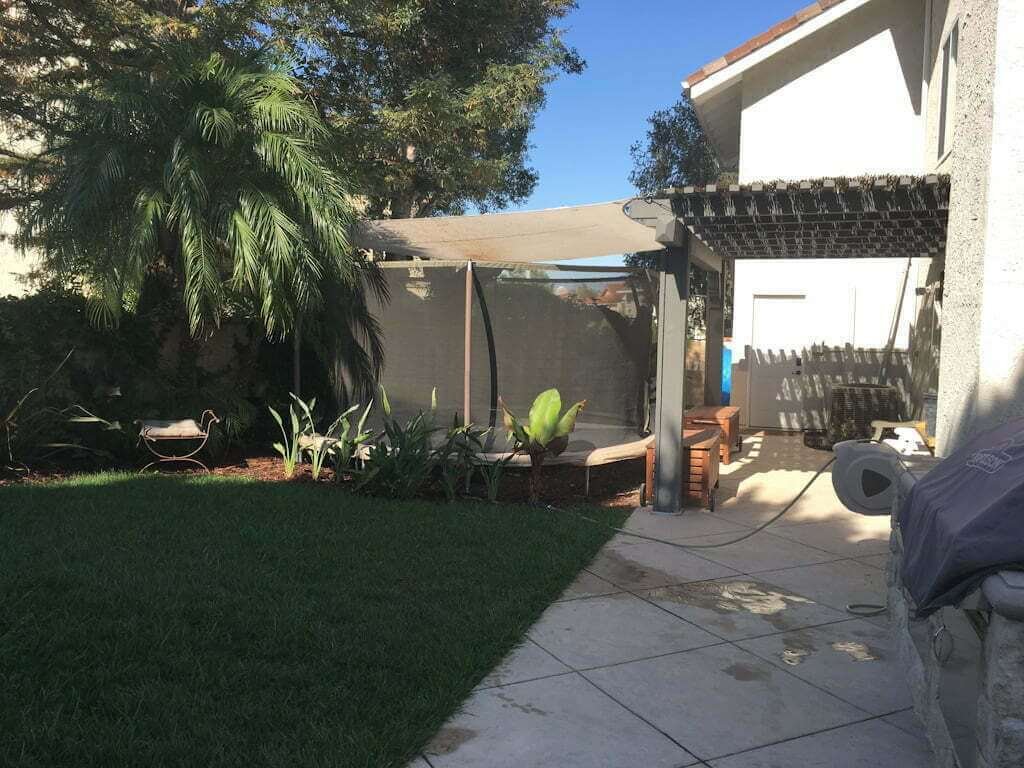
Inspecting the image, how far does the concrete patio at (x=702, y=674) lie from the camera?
309cm

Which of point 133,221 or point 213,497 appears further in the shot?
point 133,221

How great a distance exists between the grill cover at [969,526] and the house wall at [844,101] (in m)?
9.63

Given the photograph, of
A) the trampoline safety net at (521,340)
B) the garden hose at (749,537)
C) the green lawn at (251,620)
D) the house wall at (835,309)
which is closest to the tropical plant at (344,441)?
the trampoline safety net at (521,340)

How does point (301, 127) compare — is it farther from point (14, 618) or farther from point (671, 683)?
point (671, 683)

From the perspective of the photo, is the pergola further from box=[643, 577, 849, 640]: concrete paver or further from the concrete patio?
box=[643, 577, 849, 640]: concrete paver

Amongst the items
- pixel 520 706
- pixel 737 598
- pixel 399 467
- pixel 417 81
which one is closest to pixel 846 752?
pixel 520 706

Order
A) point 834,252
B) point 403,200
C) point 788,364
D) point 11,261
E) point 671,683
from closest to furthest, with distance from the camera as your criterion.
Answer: point 671,683
point 834,252
point 788,364
point 403,200
point 11,261

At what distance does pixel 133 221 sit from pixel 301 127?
6.05 ft

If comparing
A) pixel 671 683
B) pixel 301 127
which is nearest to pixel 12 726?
pixel 671 683

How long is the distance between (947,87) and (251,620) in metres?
8.68

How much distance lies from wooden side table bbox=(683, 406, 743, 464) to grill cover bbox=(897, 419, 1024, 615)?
6.29m

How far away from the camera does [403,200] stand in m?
17.4

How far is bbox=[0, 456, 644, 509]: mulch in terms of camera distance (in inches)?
300

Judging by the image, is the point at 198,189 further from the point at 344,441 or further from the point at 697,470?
the point at 697,470
